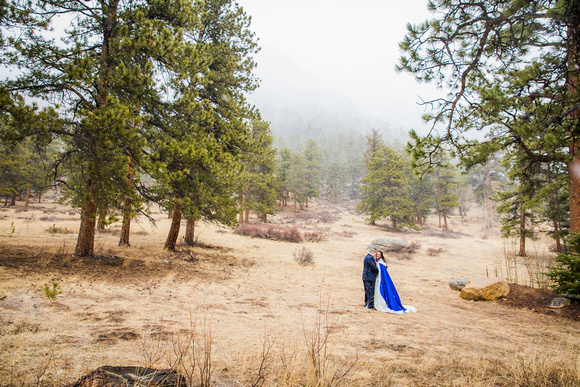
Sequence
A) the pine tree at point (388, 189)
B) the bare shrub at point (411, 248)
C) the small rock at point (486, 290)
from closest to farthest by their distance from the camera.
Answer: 1. the small rock at point (486, 290)
2. the bare shrub at point (411, 248)
3. the pine tree at point (388, 189)

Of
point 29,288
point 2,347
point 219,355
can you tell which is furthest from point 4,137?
point 219,355

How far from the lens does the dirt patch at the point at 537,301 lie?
565 centimetres

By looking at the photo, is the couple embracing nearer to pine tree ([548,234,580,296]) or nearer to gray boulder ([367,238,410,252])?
pine tree ([548,234,580,296])

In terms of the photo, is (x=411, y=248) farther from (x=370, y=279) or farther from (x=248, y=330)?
(x=248, y=330)

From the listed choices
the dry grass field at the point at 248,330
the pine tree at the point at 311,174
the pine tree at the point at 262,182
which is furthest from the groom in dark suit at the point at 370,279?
the pine tree at the point at 311,174

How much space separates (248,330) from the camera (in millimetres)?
4020

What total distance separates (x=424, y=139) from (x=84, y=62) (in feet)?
22.6

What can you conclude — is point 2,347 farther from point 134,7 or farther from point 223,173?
point 134,7

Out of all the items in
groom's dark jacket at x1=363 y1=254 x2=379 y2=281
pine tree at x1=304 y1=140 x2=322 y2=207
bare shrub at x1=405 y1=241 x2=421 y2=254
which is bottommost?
bare shrub at x1=405 y1=241 x2=421 y2=254

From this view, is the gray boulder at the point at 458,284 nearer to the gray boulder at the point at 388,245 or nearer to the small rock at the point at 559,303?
the small rock at the point at 559,303

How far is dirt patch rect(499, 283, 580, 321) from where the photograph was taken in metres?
5.65

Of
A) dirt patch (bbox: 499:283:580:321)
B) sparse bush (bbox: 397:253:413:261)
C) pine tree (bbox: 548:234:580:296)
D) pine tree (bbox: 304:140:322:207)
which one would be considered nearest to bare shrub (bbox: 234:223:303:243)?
sparse bush (bbox: 397:253:413:261)

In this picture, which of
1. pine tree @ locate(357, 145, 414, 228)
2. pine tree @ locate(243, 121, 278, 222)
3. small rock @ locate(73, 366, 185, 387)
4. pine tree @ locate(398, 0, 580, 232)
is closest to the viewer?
small rock @ locate(73, 366, 185, 387)

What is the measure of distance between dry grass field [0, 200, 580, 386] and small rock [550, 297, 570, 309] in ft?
1.38
